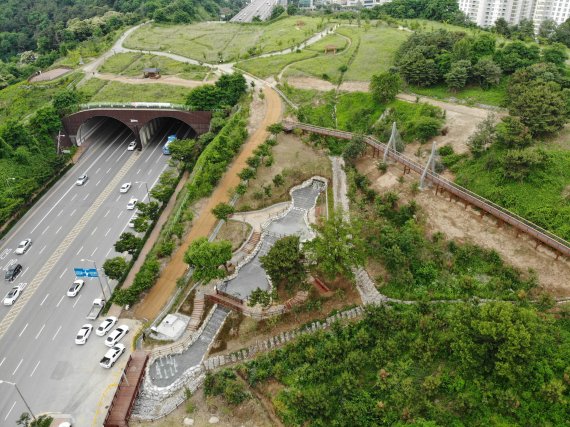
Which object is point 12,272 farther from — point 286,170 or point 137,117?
point 286,170

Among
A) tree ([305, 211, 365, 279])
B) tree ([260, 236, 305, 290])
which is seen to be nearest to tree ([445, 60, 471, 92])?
tree ([305, 211, 365, 279])

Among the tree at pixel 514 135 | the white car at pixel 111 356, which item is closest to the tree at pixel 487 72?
the tree at pixel 514 135

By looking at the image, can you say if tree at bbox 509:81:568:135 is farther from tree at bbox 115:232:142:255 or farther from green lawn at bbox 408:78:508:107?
tree at bbox 115:232:142:255

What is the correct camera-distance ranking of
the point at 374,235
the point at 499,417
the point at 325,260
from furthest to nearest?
1. the point at 374,235
2. the point at 325,260
3. the point at 499,417

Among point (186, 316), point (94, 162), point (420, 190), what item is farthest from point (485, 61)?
point (94, 162)

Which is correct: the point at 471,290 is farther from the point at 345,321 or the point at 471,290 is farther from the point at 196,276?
the point at 196,276

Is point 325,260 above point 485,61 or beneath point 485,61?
beneath

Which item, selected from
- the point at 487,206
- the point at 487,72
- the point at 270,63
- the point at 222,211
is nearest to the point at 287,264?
the point at 222,211
